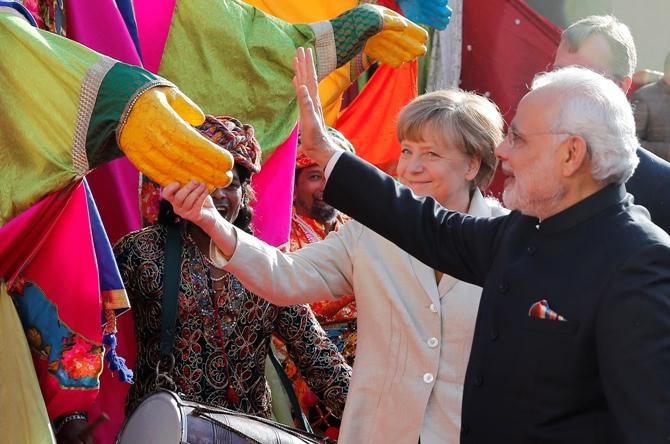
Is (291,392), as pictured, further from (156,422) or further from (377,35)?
(377,35)

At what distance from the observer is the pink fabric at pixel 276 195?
4008mm

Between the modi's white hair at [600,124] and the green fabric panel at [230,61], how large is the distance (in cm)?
166

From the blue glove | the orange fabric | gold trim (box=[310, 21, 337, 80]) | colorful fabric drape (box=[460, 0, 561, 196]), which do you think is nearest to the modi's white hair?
gold trim (box=[310, 21, 337, 80])

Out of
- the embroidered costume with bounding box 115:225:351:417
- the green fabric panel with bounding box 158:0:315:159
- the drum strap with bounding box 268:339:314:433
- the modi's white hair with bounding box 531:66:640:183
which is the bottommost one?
the drum strap with bounding box 268:339:314:433

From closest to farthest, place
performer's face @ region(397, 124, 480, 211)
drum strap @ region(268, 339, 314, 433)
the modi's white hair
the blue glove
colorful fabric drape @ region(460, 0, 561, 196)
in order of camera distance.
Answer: the modi's white hair, performer's face @ region(397, 124, 480, 211), drum strap @ region(268, 339, 314, 433), the blue glove, colorful fabric drape @ region(460, 0, 561, 196)

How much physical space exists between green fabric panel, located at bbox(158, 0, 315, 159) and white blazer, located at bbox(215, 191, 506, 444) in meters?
1.00

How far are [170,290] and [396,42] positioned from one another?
1360mm

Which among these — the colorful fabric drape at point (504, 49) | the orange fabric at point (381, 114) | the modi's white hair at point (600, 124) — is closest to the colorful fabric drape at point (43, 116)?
the modi's white hair at point (600, 124)

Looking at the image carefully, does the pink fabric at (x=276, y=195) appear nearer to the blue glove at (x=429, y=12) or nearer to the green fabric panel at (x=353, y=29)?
the green fabric panel at (x=353, y=29)

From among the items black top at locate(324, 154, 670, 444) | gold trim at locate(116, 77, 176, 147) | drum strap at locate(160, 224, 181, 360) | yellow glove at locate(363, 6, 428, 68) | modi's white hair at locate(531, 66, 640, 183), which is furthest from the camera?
yellow glove at locate(363, 6, 428, 68)

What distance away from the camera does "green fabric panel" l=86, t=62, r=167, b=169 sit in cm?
290

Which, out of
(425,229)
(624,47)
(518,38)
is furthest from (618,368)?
(518,38)

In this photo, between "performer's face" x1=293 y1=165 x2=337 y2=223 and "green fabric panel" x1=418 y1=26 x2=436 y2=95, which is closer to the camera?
"performer's face" x1=293 y1=165 x2=337 y2=223

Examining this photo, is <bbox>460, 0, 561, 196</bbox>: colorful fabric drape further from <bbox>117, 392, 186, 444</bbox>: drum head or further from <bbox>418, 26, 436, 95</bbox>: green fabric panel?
<bbox>117, 392, 186, 444</bbox>: drum head
